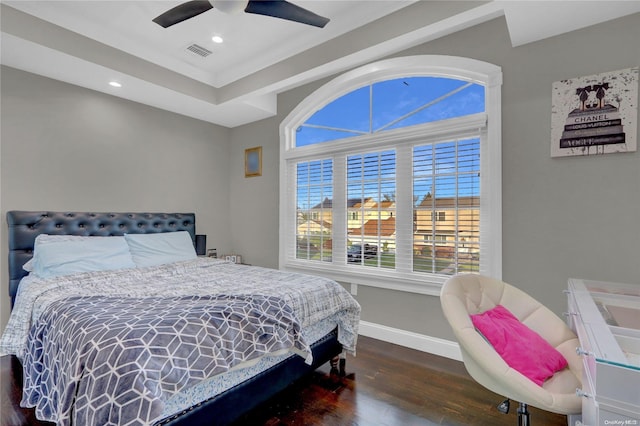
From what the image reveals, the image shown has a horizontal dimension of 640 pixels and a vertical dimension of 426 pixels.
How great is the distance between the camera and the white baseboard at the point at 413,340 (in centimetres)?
278

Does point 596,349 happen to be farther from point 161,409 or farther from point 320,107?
point 320,107

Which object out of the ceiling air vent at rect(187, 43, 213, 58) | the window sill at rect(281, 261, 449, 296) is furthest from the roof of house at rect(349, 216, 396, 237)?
the ceiling air vent at rect(187, 43, 213, 58)

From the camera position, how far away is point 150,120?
3.92 metres

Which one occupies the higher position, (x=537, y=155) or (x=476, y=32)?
(x=476, y=32)

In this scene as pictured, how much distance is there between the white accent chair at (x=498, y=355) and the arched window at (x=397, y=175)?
2.35ft

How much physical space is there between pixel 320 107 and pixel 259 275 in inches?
87.9

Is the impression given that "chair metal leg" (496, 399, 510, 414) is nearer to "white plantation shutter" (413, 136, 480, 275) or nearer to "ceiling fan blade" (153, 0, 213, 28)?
"white plantation shutter" (413, 136, 480, 275)

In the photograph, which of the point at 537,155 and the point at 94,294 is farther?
the point at 537,155

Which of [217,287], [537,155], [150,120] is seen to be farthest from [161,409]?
[150,120]

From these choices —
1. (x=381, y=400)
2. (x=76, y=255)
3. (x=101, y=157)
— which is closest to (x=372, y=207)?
(x=381, y=400)

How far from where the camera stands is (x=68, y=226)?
124 inches

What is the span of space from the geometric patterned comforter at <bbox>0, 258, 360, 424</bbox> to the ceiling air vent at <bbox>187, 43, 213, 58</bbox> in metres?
2.34

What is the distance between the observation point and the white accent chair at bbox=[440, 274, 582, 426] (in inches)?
50.5

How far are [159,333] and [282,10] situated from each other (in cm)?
207
